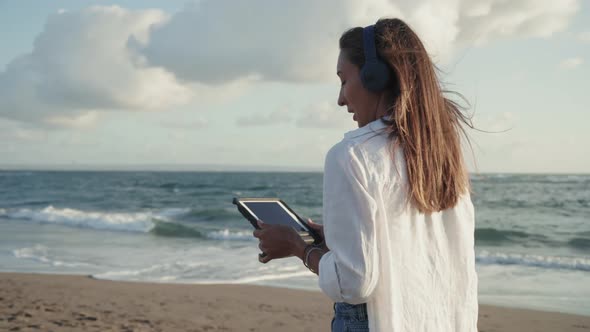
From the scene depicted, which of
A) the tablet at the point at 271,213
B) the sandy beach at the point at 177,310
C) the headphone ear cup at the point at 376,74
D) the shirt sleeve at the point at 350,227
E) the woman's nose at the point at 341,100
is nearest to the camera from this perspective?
the shirt sleeve at the point at 350,227

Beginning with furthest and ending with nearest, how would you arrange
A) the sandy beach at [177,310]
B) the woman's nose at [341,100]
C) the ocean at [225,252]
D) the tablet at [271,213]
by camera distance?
the ocean at [225,252], the sandy beach at [177,310], the tablet at [271,213], the woman's nose at [341,100]

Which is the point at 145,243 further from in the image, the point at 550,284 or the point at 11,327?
the point at 550,284

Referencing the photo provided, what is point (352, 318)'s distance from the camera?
4.70ft

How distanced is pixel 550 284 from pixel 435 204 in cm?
854

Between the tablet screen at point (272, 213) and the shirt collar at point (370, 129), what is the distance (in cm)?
58

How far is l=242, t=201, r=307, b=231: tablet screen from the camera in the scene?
1833 mm

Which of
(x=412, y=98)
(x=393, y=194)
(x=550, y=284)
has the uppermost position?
(x=412, y=98)

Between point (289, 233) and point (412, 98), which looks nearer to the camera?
point (412, 98)

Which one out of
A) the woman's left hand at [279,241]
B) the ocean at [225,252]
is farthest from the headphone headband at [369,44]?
the ocean at [225,252]

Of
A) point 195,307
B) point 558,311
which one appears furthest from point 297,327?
point 558,311

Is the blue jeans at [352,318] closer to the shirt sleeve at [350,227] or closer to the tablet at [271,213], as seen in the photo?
the shirt sleeve at [350,227]

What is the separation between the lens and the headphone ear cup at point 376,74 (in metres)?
1.41

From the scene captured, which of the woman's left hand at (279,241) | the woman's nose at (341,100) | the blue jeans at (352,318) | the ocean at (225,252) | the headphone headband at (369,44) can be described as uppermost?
the headphone headband at (369,44)

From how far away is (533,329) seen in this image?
620 cm
